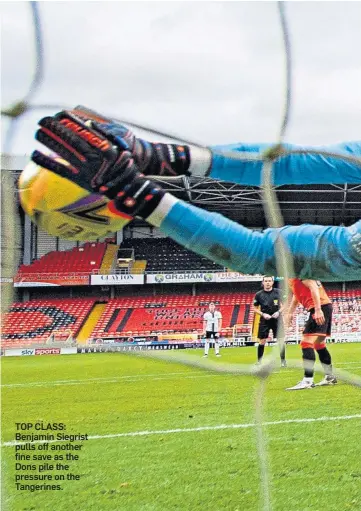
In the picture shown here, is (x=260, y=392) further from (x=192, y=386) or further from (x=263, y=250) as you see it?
(x=192, y=386)

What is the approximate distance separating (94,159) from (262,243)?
0.27 meters

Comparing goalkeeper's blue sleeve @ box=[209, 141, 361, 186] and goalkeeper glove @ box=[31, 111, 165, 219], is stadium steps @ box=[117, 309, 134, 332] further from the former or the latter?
goalkeeper glove @ box=[31, 111, 165, 219]

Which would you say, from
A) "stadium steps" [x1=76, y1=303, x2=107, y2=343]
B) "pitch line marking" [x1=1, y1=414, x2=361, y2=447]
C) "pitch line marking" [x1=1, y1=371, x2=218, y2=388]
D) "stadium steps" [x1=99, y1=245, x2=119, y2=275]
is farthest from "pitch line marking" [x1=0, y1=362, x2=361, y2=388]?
"stadium steps" [x1=76, y1=303, x2=107, y2=343]

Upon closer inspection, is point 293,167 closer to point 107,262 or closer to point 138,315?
point 107,262

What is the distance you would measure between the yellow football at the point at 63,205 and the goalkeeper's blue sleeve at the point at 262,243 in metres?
0.09

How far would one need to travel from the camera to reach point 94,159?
0.93 meters

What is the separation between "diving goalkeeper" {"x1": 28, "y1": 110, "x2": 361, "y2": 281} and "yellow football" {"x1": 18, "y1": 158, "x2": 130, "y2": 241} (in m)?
0.03

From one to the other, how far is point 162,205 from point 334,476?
1185 mm

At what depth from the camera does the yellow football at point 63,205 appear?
100cm

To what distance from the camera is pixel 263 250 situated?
1.01 meters

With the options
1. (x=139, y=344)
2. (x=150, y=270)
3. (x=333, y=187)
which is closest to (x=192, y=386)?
(x=150, y=270)

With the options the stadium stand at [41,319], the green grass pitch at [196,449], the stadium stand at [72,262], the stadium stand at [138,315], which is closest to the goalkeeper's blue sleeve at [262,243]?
the green grass pitch at [196,449]

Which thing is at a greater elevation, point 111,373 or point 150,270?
point 150,270

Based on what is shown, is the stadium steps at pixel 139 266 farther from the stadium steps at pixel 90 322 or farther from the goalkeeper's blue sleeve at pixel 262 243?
the goalkeeper's blue sleeve at pixel 262 243
